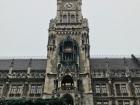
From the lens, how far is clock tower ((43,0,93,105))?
174ft

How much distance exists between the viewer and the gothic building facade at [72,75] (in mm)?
54031

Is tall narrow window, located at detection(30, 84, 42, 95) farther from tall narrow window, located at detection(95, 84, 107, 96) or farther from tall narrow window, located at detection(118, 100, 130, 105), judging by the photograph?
tall narrow window, located at detection(118, 100, 130, 105)

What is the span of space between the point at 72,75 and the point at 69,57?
4997mm

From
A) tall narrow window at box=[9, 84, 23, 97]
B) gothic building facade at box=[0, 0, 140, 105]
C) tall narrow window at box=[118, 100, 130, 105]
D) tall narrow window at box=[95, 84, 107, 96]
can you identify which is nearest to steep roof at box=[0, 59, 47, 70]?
gothic building facade at box=[0, 0, 140, 105]

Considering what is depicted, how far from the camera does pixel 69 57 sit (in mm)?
58000

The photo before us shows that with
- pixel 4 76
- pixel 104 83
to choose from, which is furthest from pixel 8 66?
pixel 104 83

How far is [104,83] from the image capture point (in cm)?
5719

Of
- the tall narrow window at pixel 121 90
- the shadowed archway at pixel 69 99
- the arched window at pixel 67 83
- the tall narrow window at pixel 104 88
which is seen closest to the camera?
the shadowed archway at pixel 69 99

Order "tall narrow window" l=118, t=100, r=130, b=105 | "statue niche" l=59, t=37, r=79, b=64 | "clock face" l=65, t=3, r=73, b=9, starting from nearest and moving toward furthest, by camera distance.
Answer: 1. "tall narrow window" l=118, t=100, r=130, b=105
2. "statue niche" l=59, t=37, r=79, b=64
3. "clock face" l=65, t=3, r=73, b=9

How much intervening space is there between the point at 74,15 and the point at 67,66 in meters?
14.7

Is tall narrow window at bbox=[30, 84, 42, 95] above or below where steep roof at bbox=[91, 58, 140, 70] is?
below

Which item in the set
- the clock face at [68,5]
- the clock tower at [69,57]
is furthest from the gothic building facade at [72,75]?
the clock face at [68,5]

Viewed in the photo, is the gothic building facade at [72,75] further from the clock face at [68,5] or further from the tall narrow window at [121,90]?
the clock face at [68,5]

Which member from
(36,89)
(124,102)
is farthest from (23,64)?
(124,102)
